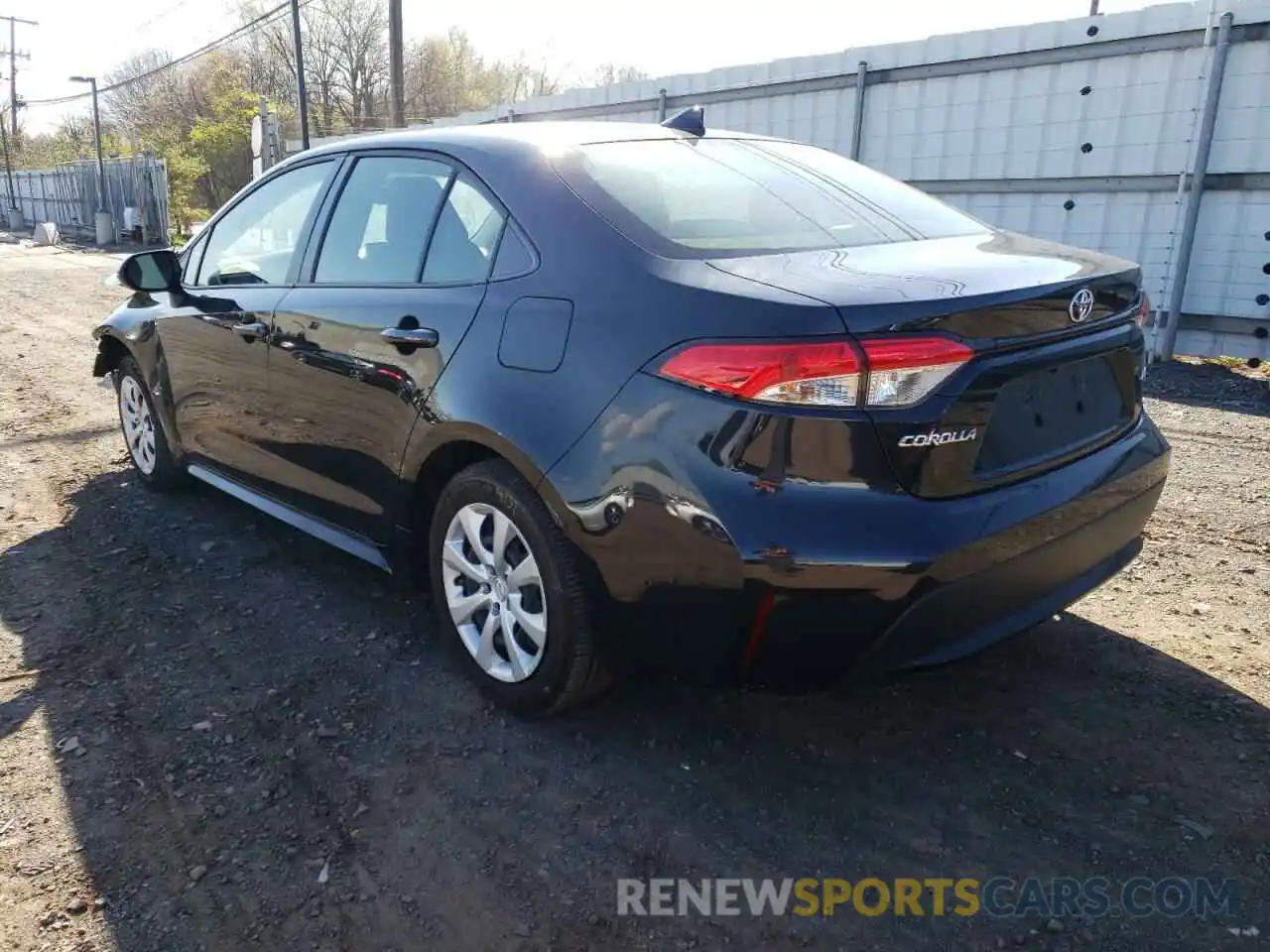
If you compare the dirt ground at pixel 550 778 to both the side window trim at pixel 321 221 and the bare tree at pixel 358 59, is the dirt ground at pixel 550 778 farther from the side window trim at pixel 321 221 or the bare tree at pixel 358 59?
the bare tree at pixel 358 59

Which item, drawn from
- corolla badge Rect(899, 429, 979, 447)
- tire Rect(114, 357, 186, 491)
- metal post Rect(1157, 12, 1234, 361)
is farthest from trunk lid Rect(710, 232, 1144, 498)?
metal post Rect(1157, 12, 1234, 361)

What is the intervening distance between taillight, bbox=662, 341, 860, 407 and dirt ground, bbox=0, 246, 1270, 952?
2.95 feet

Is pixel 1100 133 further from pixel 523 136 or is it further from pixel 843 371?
pixel 843 371

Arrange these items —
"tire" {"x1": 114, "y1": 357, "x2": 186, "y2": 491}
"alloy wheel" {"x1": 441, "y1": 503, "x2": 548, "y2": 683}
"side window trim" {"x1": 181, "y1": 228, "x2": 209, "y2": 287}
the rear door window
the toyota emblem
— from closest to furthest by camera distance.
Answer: the toyota emblem → "alloy wheel" {"x1": 441, "y1": 503, "x2": 548, "y2": 683} → the rear door window → "side window trim" {"x1": 181, "y1": 228, "x2": 209, "y2": 287} → "tire" {"x1": 114, "y1": 357, "x2": 186, "y2": 491}

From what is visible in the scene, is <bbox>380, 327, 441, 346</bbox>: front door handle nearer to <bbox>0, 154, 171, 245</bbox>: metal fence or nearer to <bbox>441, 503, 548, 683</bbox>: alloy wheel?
<bbox>441, 503, 548, 683</bbox>: alloy wheel

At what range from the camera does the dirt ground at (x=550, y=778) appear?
207 cm

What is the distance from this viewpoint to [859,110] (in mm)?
9648

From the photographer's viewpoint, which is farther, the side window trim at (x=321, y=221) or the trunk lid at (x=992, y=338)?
the side window trim at (x=321, y=221)

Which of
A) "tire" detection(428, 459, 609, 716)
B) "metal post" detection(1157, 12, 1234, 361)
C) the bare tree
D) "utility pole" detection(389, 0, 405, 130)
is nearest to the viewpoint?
"tire" detection(428, 459, 609, 716)

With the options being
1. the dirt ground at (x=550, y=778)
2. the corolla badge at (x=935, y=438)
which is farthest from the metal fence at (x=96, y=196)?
the corolla badge at (x=935, y=438)

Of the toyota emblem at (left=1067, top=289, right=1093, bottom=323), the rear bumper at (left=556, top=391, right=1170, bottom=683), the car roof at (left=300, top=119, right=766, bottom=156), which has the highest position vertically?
the car roof at (left=300, top=119, right=766, bottom=156)

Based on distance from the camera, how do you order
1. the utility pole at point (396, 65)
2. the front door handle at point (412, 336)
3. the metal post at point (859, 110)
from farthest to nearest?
the utility pole at point (396, 65)
the metal post at point (859, 110)
the front door handle at point (412, 336)

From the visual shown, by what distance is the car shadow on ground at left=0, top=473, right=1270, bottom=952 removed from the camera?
206 centimetres

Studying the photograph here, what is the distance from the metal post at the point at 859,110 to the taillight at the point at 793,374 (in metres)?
8.41
